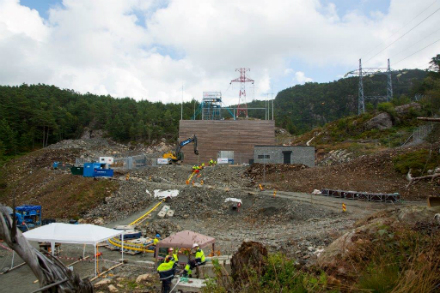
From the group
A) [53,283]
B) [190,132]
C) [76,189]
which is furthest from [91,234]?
[190,132]

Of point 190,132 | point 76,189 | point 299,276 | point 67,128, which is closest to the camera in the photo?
point 299,276

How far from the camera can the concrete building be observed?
3662cm

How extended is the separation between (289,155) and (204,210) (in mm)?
16203

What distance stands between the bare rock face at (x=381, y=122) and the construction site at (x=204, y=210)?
655 inches

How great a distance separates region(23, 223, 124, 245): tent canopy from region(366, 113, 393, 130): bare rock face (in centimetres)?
5205

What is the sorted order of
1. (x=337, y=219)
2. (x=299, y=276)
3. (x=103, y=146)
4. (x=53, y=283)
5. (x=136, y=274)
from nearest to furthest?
1. (x=53, y=283)
2. (x=299, y=276)
3. (x=136, y=274)
4. (x=337, y=219)
5. (x=103, y=146)

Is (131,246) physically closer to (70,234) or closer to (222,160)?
(70,234)

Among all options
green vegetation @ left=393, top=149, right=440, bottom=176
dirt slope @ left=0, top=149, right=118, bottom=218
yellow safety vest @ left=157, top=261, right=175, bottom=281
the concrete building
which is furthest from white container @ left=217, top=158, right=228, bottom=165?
yellow safety vest @ left=157, top=261, right=175, bottom=281

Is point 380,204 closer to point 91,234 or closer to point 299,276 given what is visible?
point 91,234

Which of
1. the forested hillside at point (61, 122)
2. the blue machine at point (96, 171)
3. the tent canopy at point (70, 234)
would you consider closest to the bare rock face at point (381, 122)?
the blue machine at point (96, 171)

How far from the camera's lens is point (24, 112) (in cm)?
7444

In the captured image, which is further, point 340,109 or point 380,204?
point 340,109

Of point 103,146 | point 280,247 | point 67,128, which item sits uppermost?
point 67,128

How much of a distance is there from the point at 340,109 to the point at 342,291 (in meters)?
112
